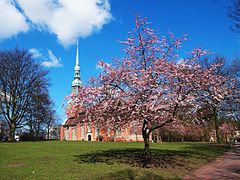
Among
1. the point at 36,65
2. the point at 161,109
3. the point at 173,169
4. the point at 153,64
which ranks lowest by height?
the point at 173,169

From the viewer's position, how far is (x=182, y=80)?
11156 millimetres

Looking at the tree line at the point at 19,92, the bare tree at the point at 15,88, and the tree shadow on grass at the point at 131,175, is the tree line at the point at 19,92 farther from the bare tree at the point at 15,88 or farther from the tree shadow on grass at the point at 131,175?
the tree shadow on grass at the point at 131,175

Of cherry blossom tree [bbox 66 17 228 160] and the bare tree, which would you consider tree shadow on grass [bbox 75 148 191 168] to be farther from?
the bare tree

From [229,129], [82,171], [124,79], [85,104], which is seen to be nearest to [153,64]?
[124,79]

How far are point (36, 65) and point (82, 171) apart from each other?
32024 mm

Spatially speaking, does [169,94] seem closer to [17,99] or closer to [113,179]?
[113,179]

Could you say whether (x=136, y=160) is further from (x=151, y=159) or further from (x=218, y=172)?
(x=218, y=172)

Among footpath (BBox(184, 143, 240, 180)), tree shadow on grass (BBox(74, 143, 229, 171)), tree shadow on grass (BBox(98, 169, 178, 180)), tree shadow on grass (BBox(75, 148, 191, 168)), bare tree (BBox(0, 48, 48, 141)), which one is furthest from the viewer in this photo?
bare tree (BBox(0, 48, 48, 141))

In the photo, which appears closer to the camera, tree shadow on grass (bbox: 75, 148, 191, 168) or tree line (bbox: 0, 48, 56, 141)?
tree shadow on grass (bbox: 75, 148, 191, 168)

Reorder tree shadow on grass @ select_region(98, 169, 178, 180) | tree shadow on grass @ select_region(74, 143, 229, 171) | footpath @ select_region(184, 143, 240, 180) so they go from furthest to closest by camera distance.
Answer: tree shadow on grass @ select_region(74, 143, 229, 171) → footpath @ select_region(184, 143, 240, 180) → tree shadow on grass @ select_region(98, 169, 178, 180)

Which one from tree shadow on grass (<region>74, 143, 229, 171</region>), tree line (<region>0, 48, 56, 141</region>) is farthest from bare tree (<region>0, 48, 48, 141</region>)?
tree shadow on grass (<region>74, 143, 229, 171</region>)

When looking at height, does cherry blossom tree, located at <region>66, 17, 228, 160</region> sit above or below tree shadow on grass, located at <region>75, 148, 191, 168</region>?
above

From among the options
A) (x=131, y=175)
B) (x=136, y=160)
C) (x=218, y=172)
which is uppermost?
(x=136, y=160)

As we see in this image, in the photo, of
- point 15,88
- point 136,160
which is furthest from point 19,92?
point 136,160
